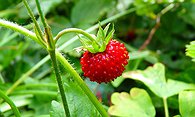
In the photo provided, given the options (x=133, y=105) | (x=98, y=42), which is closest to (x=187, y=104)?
(x=133, y=105)

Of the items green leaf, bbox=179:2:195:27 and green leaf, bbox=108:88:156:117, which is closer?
green leaf, bbox=108:88:156:117

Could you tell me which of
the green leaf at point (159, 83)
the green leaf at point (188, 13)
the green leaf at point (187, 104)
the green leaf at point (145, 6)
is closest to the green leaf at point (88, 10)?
the green leaf at point (145, 6)

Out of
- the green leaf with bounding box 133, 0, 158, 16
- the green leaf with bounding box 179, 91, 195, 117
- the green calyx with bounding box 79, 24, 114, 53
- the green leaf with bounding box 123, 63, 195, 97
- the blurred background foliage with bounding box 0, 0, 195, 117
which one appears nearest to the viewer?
the green calyx with bounding box 79, 24, 114, 53

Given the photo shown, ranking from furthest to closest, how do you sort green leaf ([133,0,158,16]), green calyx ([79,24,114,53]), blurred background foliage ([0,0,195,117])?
→ green leaf ([133,0,158,16]) → blurred background foliage ([0,0,195,117]) → green calyx ([79,24,114,53])

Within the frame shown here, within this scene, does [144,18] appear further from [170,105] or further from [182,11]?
[170,105]

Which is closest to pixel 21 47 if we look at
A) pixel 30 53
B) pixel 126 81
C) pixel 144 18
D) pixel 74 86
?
pixel 30 53

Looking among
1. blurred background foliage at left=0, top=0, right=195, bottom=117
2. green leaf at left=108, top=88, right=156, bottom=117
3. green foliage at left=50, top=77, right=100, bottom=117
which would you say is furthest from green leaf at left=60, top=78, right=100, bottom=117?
blurred background foliage at left=0, top=0, right=195, bottom=117

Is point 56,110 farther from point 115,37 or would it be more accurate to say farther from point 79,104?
point 115,37

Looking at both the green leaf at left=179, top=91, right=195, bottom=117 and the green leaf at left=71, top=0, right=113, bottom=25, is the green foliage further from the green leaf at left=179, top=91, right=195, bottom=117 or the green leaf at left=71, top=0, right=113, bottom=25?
the green leaf at left=71, top=0, right=113, bottom=25
